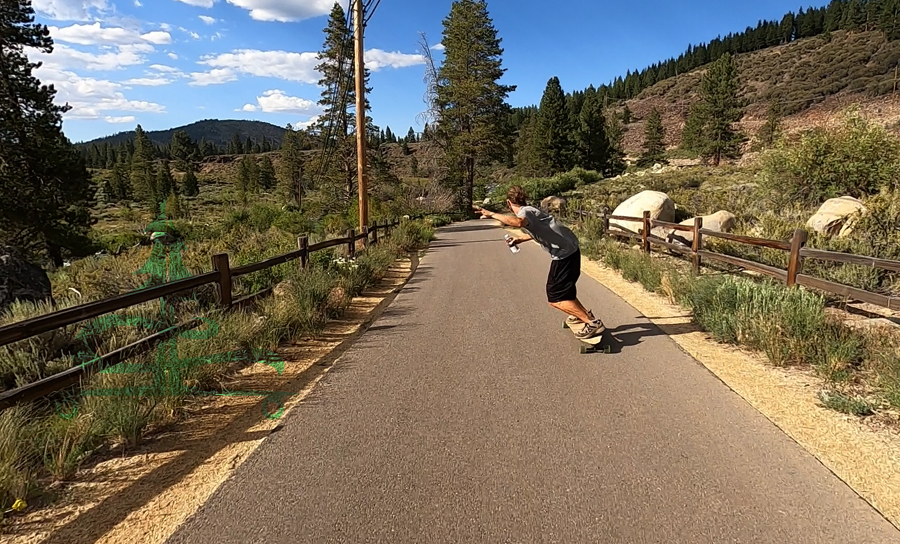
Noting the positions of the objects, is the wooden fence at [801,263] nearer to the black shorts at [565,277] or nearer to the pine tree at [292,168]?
the black shorts at [565,277]

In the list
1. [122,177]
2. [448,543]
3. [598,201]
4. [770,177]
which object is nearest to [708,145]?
[598,201]

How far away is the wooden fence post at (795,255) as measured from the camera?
6.62 metres

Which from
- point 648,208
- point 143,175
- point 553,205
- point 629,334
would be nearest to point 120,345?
point 629,334

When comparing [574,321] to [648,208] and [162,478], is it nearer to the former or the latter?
[162,478]

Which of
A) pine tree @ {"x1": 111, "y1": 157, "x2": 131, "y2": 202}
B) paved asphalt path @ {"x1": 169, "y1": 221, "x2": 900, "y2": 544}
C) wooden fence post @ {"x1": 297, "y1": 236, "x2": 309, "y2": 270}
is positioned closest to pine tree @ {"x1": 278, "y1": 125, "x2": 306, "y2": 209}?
pine tree @ {"x1": 111, "y1": 157, "x2": 131, "y2": 202}

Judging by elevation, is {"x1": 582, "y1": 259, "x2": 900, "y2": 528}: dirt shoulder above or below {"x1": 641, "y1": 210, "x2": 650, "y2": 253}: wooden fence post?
below

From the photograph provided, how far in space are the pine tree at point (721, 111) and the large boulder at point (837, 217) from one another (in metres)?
49.7

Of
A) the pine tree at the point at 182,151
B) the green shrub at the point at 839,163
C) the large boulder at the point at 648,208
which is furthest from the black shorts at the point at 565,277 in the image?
the pine tree at the point at 182,151

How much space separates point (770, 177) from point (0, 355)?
1953cm

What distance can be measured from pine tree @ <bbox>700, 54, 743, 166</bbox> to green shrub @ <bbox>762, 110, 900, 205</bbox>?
1772 inches

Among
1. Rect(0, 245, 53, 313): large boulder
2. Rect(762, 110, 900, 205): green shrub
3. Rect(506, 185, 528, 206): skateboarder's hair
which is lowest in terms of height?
Rect(0, 245, 53, 313): large boulder

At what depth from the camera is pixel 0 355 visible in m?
4.79

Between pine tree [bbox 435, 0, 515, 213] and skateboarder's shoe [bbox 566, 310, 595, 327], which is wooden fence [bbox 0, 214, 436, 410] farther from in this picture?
pine tree [bbox 435, 0, 515, 213]

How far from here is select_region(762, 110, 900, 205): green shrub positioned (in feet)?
47.2
